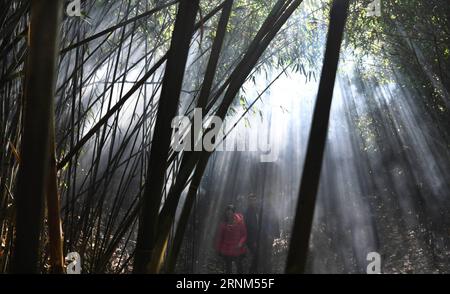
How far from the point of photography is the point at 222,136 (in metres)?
2.08

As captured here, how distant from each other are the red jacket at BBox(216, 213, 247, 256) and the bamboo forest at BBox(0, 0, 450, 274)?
0.02m

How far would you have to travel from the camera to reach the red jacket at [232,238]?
4703 mm

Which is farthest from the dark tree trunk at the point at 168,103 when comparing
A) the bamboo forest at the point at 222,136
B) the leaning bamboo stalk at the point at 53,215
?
the leaning bamboo stalk at the point at 53,215

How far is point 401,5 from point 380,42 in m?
0.62

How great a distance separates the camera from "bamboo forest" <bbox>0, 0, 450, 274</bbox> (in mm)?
944

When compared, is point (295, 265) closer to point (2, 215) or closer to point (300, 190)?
point (300, 190)

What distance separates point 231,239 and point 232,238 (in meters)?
0.02

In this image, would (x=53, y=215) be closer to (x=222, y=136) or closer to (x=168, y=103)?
(x=168, y=103)

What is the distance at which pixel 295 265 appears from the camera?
3.01 ft
